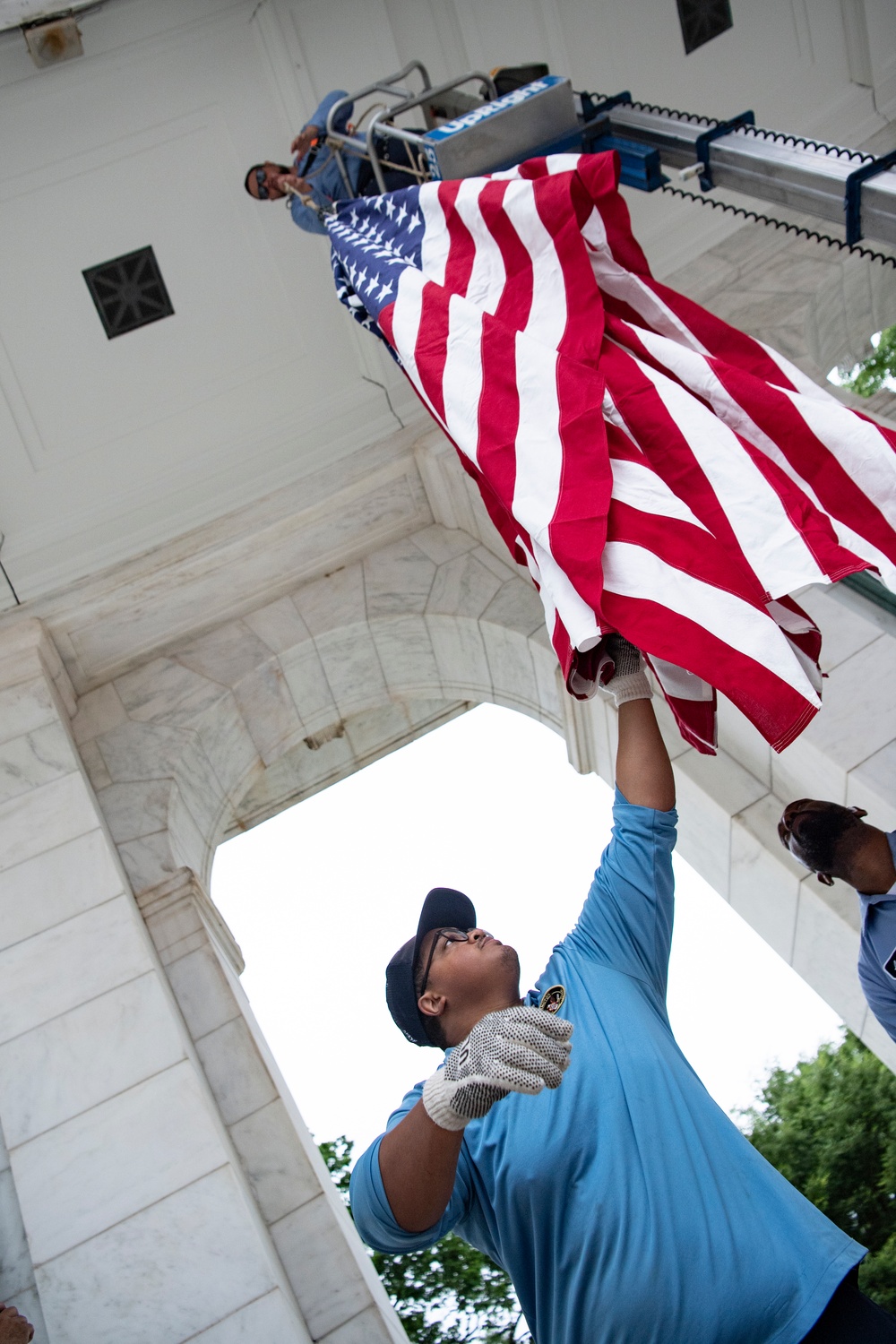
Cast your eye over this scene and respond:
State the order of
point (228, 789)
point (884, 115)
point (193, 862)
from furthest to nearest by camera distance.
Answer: point (884, 115), point (228, 789), point (193, 862)

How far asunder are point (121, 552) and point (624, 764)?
16.0ft

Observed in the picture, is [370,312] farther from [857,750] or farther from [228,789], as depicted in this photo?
[228,789]

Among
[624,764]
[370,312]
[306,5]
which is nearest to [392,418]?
[306,5]

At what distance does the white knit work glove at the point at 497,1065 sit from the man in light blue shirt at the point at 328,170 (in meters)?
3.86

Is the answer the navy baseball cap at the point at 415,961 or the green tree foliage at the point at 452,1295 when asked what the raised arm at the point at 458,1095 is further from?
the green tree foliage at the point at 452,1295

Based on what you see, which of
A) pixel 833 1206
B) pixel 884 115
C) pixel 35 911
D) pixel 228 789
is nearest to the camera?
pixel 35 911

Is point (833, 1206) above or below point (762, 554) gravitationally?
below

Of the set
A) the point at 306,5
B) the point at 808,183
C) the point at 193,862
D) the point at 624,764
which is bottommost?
the point at 193,862

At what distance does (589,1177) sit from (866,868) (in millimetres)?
1343

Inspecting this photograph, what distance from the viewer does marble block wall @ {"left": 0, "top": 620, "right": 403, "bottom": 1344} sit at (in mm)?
3439

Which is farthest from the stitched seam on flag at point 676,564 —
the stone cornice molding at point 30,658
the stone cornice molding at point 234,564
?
the stone cornice molding at point 30,658

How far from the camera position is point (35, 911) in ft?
14.8

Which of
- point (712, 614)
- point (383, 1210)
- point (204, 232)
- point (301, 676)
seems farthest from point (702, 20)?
point (383, 1210)

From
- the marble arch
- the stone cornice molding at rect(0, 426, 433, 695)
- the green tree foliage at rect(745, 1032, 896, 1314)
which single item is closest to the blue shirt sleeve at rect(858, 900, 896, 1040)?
the marble arch
